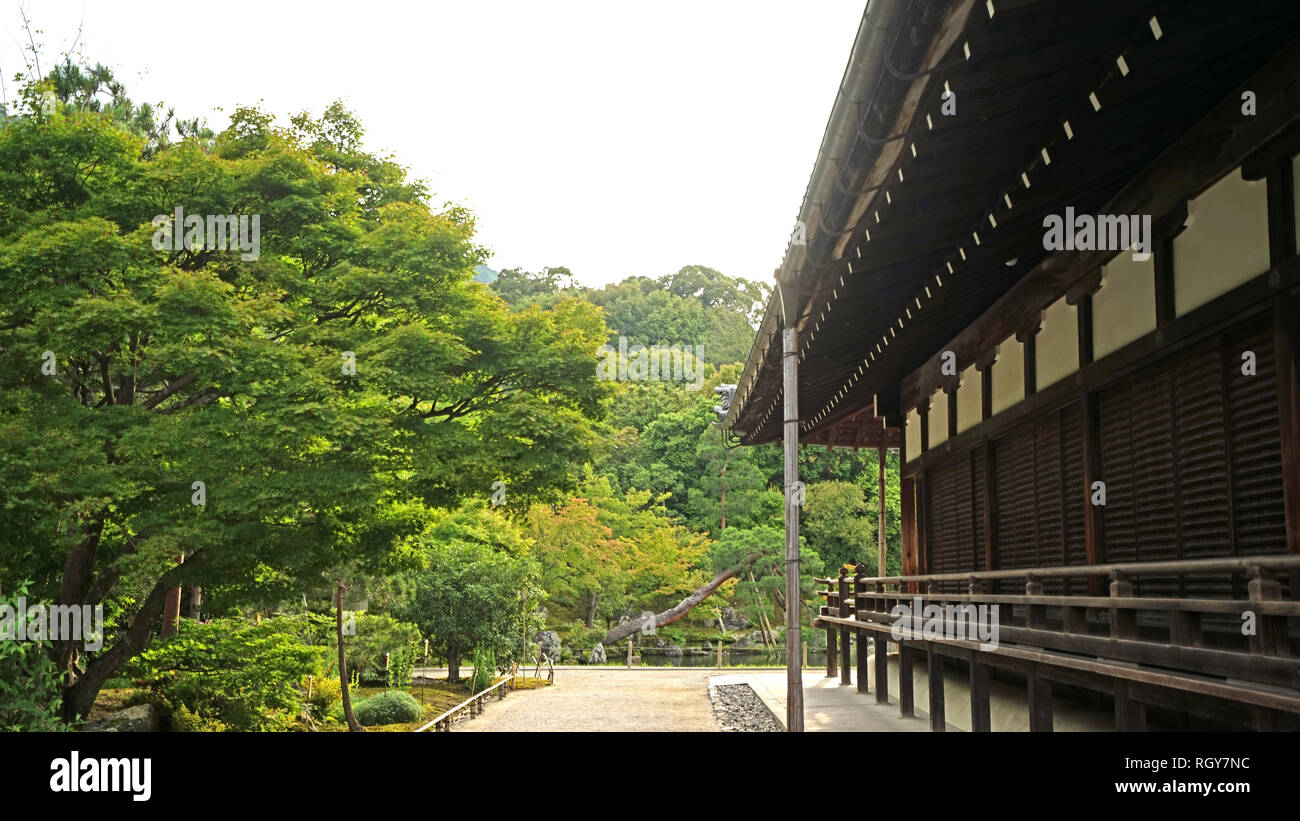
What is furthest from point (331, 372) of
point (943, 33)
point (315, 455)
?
point (943, 33)

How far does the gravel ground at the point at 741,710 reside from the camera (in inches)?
606

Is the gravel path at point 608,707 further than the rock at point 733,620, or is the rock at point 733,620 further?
the rock at point 733,620

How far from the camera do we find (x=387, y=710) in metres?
17.9

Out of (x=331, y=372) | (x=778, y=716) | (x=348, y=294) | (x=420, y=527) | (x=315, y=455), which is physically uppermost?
(x=348, y=294)

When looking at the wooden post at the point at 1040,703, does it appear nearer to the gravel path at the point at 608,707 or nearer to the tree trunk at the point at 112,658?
the gravel path at the point at 608,707

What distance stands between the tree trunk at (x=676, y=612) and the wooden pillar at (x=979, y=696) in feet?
94.2

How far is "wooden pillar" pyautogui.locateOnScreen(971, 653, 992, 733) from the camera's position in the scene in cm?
935

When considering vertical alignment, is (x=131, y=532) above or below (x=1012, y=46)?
below

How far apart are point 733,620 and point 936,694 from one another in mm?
33860

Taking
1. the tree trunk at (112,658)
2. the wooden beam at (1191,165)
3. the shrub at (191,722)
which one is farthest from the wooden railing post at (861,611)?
the shrub at (191,722)

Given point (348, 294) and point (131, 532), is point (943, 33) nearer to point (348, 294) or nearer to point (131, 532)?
A: point (348, 294)
